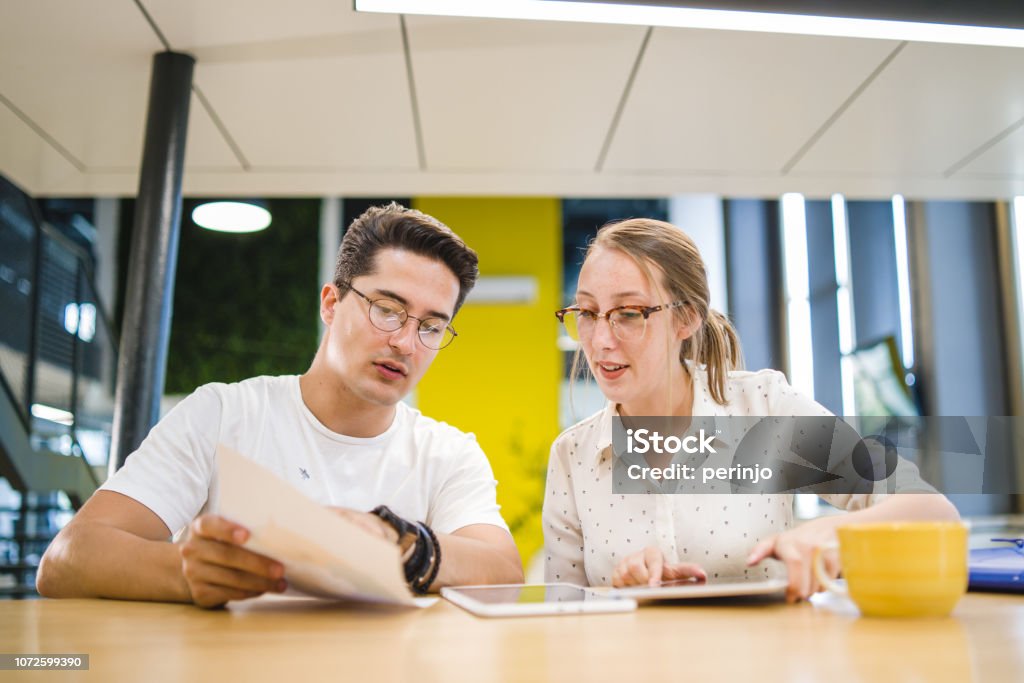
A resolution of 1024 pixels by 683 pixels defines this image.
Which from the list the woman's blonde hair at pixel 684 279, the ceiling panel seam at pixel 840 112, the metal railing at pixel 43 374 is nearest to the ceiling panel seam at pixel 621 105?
the ceiling panel seam at pixel 840 112

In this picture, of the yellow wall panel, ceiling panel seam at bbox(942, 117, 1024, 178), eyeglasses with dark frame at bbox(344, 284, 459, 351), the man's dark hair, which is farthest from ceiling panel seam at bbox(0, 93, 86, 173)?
ceiling panel seam at bbox(942, 117, 1024, 178)

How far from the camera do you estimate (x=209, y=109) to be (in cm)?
280

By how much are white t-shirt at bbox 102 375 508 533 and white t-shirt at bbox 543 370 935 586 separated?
6.4 inches

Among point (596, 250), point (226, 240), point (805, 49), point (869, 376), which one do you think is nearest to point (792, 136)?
point (805, 49)

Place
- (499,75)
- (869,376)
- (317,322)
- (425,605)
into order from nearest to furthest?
(425,605) < (499,75) < (869,376) < (317,322)

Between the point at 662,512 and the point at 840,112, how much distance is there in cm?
198

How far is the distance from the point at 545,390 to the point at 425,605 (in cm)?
491

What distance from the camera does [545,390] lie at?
584 centimetres

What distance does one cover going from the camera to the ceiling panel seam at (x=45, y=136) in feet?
9.12

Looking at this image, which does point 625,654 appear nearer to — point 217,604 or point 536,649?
point 536,649

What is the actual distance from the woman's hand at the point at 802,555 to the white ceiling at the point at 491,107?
1739 mm

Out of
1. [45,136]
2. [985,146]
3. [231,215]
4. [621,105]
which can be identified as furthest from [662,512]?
[231,215]

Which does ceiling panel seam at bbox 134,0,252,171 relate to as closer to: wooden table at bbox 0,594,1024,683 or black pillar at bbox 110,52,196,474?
black pillar at bbox 110,52,196,474

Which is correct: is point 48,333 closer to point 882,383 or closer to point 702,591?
point 702,591
